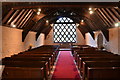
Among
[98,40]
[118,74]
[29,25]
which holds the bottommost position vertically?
[118,74]

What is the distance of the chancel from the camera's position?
4.05 metres

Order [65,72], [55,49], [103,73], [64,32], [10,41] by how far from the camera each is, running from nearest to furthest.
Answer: [103,73] → [65,72] → [10,41] → [55,49] → [64,32]

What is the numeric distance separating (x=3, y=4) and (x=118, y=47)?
5787 mm

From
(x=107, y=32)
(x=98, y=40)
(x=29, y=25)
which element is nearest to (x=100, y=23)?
(x=107, y=32)

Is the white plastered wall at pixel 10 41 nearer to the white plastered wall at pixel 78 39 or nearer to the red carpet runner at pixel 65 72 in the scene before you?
the red carpet runner at pixel 65 72

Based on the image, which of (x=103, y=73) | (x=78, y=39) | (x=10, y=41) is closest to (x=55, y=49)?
(x=10, y=41)

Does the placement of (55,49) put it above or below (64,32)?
below

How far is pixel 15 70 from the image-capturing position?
402 centimetres

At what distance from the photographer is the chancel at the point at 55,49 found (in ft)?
13.3

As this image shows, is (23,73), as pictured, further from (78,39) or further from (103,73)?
(78,39)

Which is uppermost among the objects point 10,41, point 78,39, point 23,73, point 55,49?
point 78,39

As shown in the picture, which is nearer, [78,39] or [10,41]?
[10,41]

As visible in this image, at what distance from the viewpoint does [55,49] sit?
35.9 feet

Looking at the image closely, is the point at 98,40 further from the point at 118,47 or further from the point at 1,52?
the point at 1,52
